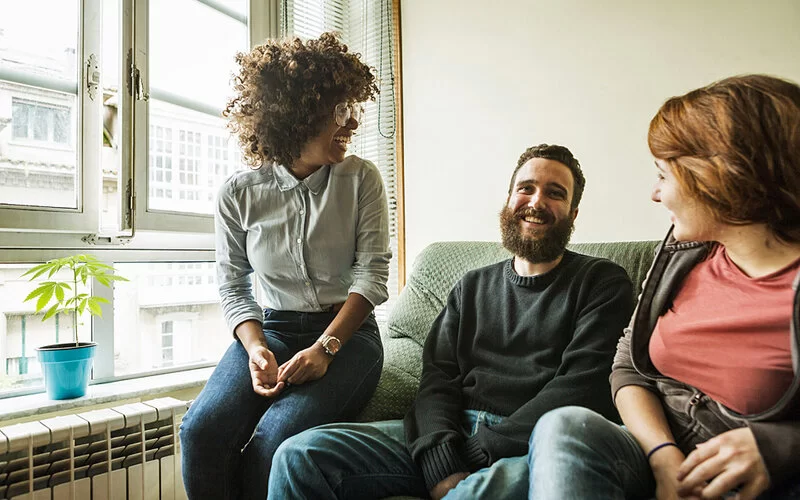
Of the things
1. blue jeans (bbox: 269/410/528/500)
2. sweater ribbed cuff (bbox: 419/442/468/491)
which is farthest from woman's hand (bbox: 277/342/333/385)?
sweater ribbed cuff (bbox: 419/442/468/491)

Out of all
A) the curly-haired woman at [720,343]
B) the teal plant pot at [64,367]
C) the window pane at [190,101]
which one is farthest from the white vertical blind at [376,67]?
the curly-haired woman at [720,343]

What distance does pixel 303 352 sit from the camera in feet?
4.56

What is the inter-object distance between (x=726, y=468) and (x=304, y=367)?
2.90 feet

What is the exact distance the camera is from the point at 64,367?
1710 mm

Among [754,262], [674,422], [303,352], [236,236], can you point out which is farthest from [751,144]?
[236,236]

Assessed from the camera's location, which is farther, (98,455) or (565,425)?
(98,455)

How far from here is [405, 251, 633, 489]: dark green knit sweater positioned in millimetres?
1219

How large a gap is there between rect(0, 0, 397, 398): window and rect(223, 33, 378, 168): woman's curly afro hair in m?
0.61

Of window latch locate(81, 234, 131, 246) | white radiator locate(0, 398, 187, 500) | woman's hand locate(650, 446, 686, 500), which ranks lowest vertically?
white radiator locate(0, 398, 187, 500)

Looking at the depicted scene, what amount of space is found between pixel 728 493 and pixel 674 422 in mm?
180

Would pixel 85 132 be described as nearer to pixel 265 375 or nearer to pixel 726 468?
pixel 265 375

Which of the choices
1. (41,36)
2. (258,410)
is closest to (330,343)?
(258,410)

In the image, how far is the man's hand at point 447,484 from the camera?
115cm

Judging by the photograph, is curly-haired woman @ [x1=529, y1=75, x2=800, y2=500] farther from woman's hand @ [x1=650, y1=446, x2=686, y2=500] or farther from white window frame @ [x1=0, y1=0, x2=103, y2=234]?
white window frame @ [x1=0, y1=0, x2=103, y2=234]
